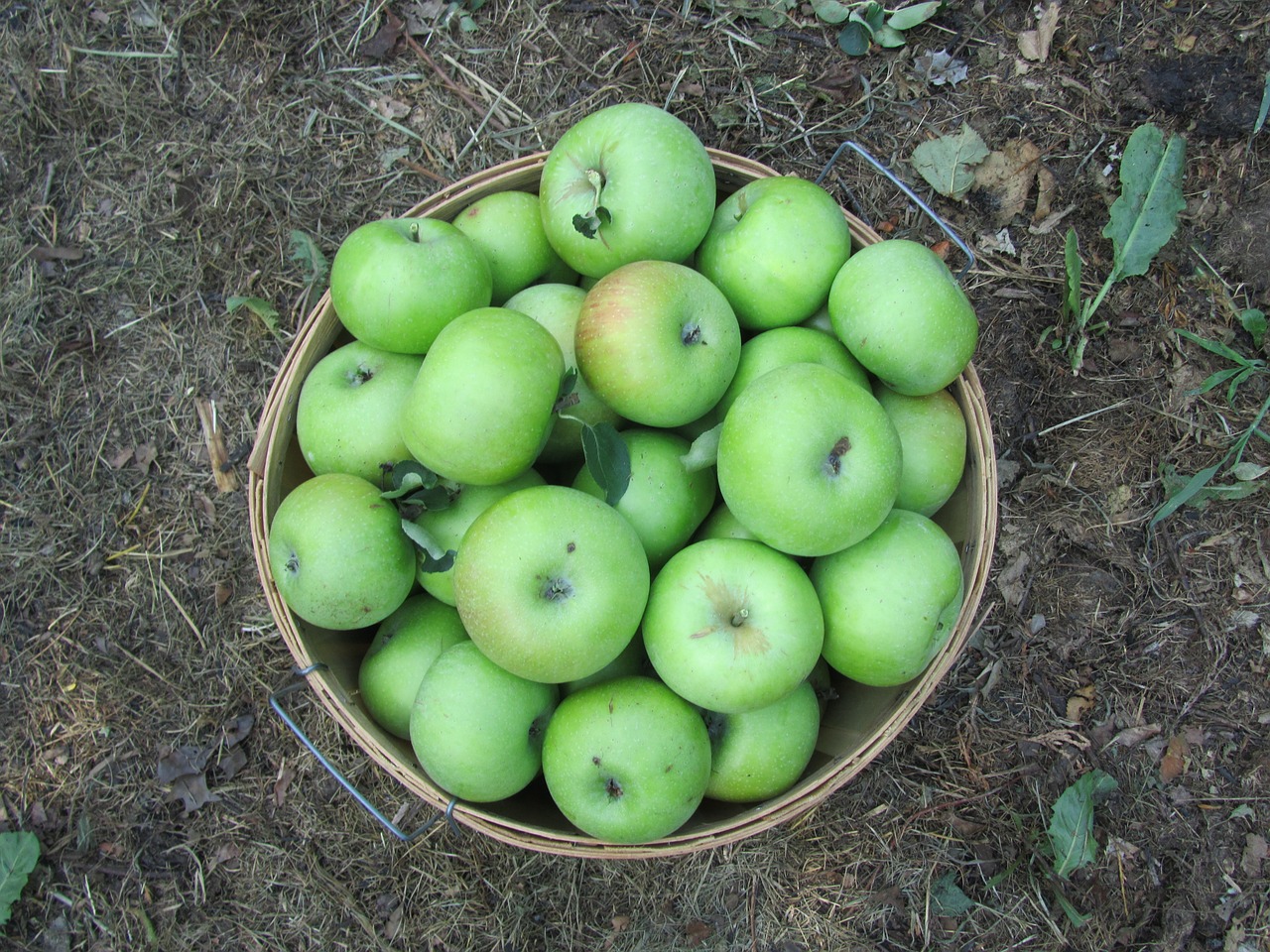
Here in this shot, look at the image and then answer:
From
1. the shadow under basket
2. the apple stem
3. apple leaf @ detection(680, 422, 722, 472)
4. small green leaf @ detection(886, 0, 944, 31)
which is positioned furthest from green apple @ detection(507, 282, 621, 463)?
small green leaf @ detection(886, 0, 944, 31)

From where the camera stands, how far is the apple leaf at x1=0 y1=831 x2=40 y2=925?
9.00 feet

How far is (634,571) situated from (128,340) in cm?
241

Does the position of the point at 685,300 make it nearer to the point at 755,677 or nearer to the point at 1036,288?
the point at 755,677

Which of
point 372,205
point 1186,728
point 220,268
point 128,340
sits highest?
point 372,205

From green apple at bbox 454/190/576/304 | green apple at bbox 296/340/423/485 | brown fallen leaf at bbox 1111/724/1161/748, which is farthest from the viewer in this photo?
brown fallen leaf at bbox 1111/724/1161/748

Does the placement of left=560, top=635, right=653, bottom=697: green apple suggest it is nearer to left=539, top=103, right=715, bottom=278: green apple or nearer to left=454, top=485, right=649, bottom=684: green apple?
left=454, top=485, right=649, bottom=684: green apple

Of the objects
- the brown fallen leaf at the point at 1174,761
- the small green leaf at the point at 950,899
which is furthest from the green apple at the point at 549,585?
the brown fallen leaf at the point at 1174,761

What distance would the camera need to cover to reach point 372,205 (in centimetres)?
313

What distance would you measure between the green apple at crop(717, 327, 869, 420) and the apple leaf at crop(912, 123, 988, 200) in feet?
4.01

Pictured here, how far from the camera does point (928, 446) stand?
214 cm

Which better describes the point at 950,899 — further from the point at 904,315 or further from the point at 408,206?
the point at 408,206

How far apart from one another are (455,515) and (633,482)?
18.2 inches

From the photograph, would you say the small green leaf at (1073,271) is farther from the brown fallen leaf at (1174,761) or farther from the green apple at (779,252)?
the brown fallen leaf at (1174,761)

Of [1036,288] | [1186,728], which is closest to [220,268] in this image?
[1036,288]
